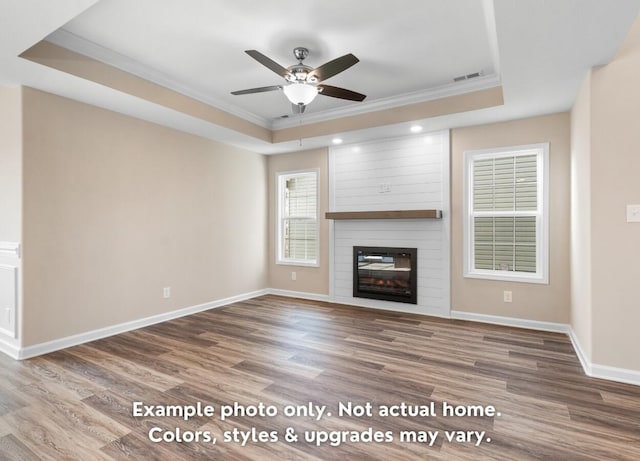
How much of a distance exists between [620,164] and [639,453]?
200cm

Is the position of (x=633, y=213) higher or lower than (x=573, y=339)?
higher

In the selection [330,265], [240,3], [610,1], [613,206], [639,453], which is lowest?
[639,453]

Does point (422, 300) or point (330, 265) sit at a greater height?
point (330, 265)

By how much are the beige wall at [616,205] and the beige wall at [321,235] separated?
3510mm

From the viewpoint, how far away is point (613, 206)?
270cm

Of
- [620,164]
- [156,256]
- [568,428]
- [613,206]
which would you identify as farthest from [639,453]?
[156,256]

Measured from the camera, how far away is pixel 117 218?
3920 millimetres

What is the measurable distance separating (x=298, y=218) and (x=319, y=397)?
380 centimetres

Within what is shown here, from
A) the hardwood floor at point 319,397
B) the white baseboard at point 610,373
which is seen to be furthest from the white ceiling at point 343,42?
the hardwood floor at point 319,397

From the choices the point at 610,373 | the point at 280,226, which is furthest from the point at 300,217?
the point at 610,373

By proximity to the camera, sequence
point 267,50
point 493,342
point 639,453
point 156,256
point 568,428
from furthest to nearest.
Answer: point 156,256 < point 493,342 < point 267,50 < point 568,428 < point 639,453

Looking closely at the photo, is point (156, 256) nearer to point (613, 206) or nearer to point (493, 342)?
point (493, 342)

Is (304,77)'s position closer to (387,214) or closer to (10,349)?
(387,214)

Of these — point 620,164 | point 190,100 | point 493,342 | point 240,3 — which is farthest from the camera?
point 190,100
